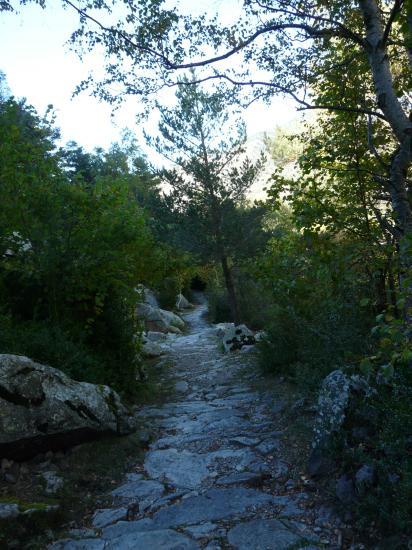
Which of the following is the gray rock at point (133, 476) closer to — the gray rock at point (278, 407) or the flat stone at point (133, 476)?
the flat stone at point (133, 476)

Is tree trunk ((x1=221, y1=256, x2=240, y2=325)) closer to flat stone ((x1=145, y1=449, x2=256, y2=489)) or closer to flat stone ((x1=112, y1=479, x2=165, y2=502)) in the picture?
flat stone ((x1=145, y1=449, x2=256, y2=489))

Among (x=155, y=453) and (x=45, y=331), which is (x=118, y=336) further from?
(x=155, y=453)

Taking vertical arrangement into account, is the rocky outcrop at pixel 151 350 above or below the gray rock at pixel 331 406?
below

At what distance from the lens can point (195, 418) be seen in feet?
21.0

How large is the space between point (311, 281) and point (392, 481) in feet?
13.5

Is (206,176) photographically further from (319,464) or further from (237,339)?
(319,464)

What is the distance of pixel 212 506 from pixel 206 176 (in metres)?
12.4

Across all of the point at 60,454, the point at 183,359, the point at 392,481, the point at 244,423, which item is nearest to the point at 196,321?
the point at 183,359

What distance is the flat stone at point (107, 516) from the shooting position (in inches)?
140

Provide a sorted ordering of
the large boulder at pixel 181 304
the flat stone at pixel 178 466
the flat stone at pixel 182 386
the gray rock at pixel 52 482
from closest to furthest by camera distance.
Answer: the gray rock at pixel 52 482, the flat stone at pixel 178 466, the flat stone at pixel 182 386, the large boulder at pixel 181 304

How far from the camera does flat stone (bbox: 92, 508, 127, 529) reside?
3.57 metres

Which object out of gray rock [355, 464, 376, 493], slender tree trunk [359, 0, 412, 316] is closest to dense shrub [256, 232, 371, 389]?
slender tree trunk [359, 0, 412, 316]

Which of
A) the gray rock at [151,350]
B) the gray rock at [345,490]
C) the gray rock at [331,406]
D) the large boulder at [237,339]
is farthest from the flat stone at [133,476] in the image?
the large boulder at [237,339]

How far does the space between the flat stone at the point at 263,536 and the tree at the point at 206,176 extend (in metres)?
11.8
